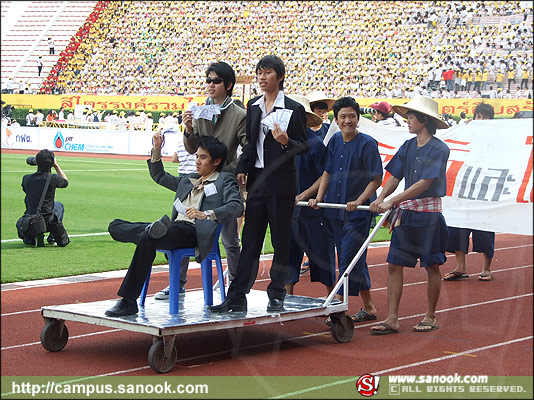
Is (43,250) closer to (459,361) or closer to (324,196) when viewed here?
(324,196)

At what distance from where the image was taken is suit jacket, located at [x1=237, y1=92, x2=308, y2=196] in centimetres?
596

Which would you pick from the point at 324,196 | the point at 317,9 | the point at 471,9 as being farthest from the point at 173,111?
the point at 324,196

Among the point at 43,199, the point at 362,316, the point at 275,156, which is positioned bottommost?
the point at 362,316

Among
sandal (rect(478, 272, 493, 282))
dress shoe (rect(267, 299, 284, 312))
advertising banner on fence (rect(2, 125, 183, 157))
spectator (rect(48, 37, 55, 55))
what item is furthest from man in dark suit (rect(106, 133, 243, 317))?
spectator (rect(48, 37, 55, 55))

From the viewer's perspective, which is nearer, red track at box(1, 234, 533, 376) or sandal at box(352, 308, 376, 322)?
red track at box(1, 234, 533, 376)

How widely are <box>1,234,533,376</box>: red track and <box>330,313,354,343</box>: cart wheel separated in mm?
71

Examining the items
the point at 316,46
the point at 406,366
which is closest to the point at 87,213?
the point at 406,366

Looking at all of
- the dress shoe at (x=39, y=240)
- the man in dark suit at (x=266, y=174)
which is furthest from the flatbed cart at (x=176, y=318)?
the dress shoe at (x=39, y=240)

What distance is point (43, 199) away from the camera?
1094 centimetres

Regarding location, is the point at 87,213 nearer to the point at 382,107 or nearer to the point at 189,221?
the point at 382,107

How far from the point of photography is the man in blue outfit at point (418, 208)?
660 cm

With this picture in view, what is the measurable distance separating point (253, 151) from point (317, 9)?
31998 millimetres

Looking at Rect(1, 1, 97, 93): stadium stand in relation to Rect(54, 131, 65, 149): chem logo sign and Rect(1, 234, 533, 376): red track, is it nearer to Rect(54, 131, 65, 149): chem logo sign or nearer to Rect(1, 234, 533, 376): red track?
Rect(54, 131, 65, 149): chem logo sign

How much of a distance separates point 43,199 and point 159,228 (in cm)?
578
